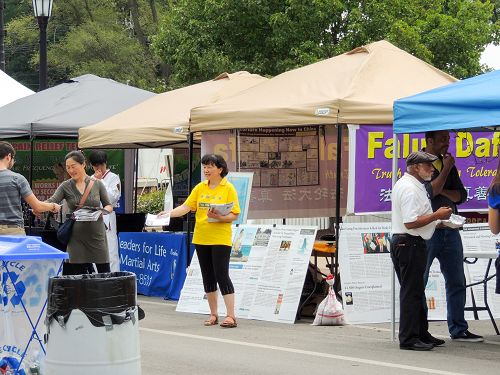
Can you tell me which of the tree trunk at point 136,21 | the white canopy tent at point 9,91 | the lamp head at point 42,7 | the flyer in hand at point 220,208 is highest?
the tree trunk at point 136,21

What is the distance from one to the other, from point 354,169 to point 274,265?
1494 mm

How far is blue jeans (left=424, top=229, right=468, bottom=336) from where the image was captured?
10.5 metres

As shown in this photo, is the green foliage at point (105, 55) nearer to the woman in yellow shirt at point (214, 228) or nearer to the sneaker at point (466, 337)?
the woman in yellow shirt at point (214, 228)

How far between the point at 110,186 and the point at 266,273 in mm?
3457

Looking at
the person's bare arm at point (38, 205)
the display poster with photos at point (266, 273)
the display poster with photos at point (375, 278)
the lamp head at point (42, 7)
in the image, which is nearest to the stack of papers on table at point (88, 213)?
the person's bare arm at point (38, 205)

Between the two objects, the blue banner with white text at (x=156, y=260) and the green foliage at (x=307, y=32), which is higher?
the green foliage at (x=307, y=32)

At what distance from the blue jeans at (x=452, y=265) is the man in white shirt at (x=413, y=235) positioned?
449 mm

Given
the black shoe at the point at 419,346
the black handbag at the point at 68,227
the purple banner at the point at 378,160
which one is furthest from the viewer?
the purple banner at the point at 378,160

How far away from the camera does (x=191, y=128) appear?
1406 cm

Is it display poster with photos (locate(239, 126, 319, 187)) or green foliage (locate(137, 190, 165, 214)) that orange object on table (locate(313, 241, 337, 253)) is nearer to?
display poster with photos (locate(239, 126, 319, 187))

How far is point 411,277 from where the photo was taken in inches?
391

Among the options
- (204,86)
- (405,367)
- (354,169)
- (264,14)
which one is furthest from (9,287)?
(264,14)

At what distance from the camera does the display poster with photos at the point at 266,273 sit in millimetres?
12453

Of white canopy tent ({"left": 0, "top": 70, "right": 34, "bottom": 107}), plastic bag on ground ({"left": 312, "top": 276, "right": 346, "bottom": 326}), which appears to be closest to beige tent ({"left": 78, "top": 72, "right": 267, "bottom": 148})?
plastic bag on ground ({"left": 312, "top": 276, "right": 346, "bottom": 326})
